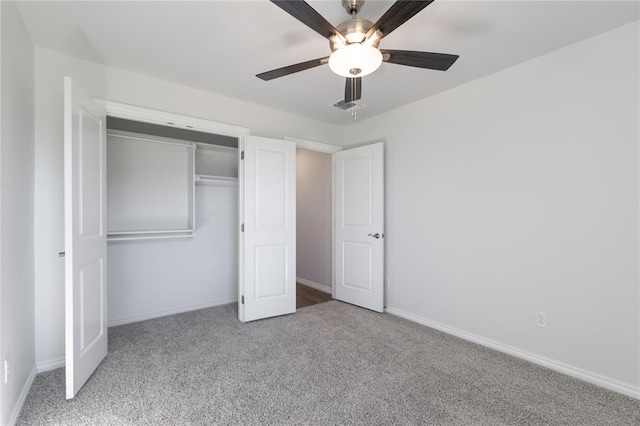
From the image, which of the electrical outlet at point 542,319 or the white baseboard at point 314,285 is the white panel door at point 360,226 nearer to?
the white baseboard at point 314,285

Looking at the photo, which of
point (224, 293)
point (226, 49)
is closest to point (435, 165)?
point (226, 49)

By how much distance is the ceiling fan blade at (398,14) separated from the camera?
4.17ft

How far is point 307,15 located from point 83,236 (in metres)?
1.99

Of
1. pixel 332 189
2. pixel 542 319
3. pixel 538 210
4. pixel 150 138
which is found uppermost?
pixel 150 138

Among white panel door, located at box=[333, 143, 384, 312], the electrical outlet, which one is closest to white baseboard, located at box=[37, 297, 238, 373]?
white panel door, located at box=[333, 143, 384, 312]

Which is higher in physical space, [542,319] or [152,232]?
[152,232]

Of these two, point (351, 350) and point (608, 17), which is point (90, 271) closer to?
point (351, 350)

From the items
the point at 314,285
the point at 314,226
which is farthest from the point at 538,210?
the point at 314,285

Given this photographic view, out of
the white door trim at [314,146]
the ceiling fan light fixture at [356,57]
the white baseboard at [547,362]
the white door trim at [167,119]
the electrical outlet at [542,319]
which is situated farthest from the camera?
the white door trim at [314,146]

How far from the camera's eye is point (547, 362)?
7.54 feet

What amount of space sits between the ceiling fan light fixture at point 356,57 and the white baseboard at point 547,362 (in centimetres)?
255

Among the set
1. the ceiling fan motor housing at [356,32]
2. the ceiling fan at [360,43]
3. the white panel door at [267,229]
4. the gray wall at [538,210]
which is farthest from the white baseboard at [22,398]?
the gray wall at [538,210]

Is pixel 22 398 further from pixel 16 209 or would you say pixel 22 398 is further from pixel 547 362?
pixel 547 362

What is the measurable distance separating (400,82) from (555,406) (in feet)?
8.98
